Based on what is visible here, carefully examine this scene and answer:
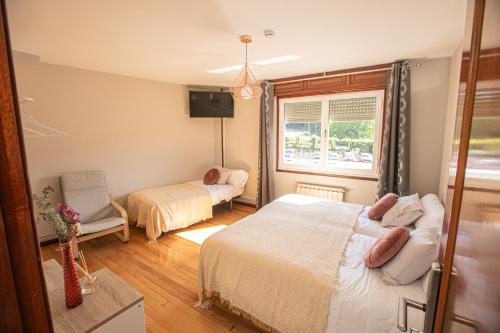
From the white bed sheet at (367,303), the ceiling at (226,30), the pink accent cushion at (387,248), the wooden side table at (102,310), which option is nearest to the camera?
the wooden side table at (102,310)

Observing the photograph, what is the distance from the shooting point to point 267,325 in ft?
5.59

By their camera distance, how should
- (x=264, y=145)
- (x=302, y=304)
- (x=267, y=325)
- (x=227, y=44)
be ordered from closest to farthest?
1. (x=302, y=304)
2. (x=267, y=325)
3. (x=227, y=44)
4. (x=264, y=145)

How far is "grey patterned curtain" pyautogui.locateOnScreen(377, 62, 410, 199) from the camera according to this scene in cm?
302

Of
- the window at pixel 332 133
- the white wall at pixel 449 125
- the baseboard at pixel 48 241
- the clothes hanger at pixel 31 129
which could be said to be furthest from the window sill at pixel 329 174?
the baseboard at pixel 48 241

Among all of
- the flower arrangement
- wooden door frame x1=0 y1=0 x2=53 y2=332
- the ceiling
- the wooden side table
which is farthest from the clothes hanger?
wooden door frame x1=0 y1=0 x2=53 y2=332

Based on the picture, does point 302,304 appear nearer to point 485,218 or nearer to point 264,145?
point 485,218

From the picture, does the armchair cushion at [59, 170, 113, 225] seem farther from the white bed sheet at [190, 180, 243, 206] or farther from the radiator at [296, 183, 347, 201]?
the radiator at [296, 183, 347, 201]

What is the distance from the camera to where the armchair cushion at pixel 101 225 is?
2877mm

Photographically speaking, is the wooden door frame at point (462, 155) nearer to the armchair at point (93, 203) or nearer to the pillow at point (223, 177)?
the armchair at point (93, 203)

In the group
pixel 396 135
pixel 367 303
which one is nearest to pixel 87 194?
pixel 367 303

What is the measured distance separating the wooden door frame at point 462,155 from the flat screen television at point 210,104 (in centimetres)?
440

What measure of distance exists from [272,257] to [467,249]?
4.58ft

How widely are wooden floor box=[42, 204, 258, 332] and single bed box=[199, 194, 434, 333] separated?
14cm

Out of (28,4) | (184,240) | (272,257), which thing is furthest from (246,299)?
(28,4)
